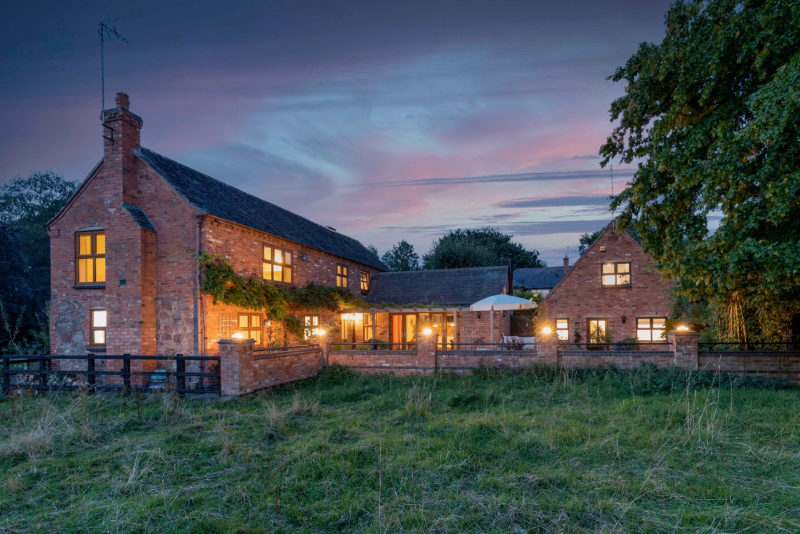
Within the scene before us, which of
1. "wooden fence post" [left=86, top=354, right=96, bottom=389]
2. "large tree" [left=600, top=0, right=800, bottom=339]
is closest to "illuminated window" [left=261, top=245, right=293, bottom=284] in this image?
"wooden fence post" [left=86, top=354, right=96, bottom=389]

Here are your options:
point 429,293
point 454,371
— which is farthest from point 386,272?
point 454,371

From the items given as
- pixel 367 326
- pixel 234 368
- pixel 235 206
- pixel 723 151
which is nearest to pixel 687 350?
pixel 723 151

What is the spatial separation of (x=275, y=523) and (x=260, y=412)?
4935 mm

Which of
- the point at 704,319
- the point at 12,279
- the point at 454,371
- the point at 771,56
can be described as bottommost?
the point at 454,371

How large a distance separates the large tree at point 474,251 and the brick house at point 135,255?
81.5 feet

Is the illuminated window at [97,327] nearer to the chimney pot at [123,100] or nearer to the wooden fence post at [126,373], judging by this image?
the wooden fence post at [126,373]

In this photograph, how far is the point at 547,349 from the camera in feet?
40.9

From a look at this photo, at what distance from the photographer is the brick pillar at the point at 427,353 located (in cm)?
1304

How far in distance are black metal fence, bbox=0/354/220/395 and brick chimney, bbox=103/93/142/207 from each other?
16.4ft

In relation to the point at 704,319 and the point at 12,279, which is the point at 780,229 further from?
the point at 12,279

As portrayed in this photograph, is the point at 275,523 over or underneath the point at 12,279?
underneath

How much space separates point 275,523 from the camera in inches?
166

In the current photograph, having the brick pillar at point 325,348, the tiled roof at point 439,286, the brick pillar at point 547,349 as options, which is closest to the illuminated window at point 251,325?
the brick pillar at point 325,348

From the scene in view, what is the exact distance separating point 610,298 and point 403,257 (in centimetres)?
4101
